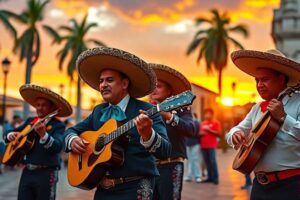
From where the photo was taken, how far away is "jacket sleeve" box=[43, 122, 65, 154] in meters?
5.77

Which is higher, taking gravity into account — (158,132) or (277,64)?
(277,64)

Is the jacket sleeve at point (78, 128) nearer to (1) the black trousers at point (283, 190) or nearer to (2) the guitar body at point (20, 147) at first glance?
(1) the black trousers at point (283, 190)

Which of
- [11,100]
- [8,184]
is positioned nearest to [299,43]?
[11,100]

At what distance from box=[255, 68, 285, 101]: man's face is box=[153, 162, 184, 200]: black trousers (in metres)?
1.86

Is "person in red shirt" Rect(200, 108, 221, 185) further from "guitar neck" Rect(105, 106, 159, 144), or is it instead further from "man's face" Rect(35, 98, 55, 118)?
"guitar neck" Rect(105, 106, 159, 144)

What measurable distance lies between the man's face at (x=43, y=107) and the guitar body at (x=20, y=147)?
21cm

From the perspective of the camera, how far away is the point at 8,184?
12953 mm

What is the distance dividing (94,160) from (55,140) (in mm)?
2101

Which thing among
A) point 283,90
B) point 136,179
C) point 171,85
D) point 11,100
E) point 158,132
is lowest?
point 136,179

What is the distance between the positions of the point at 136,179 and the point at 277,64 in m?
1.35

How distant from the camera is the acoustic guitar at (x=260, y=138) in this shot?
3740 millimetres

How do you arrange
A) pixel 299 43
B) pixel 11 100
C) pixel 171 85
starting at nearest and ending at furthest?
pixel 171 85 < pixel 11 100 < pixel 299 43

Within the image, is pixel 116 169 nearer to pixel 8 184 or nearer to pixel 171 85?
pixel 171 85

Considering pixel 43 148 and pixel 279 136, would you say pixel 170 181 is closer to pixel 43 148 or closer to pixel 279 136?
pixel 43 148
